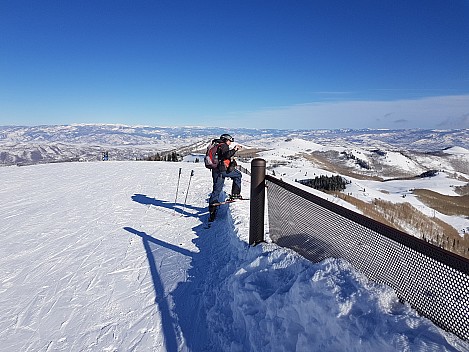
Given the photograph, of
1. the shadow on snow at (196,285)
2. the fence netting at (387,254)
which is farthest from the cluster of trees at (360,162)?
the fence netting at (387,254)

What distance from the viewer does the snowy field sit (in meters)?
2.96

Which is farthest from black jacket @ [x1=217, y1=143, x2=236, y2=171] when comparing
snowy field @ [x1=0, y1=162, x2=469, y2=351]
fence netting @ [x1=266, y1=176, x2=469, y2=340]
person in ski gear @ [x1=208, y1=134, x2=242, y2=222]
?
fence netting @ [x1=266, y1=176, x2=469, y2=340]

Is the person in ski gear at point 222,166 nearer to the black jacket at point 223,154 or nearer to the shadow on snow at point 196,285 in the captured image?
the black jacket at point 223,154

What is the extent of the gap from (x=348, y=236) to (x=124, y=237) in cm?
621

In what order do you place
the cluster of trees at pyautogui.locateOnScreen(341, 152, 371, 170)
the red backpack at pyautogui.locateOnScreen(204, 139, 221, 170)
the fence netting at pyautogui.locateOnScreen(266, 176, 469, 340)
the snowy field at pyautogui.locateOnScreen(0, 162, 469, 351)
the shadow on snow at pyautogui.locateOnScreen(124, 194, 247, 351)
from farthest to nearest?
the cluster of trees at pyautogui.locateOnScreen(341, 152, 371, 170) < the red backpack at pyautogui.locateOnScreen(204, 139, 221, 170) < the shadow on snow at pyautogui.locateOnScreen(124, 194, 247, 351) < the snowy field at pyautogui.locateOnScreen(0, 162, 469, 351) < the fence netting at pyautogui.locateOnScreen(266, 176, 469, 340)

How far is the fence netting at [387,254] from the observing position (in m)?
2.43

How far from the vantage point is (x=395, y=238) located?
9.24 ft

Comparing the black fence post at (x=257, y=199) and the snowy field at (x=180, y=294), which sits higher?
the black fence post at (x=257, y=199)

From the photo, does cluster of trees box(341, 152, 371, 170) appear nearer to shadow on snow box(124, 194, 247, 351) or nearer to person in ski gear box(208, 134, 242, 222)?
person in ski gear box(208, 134, 242, 222)

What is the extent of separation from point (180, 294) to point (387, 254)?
11.3 feet

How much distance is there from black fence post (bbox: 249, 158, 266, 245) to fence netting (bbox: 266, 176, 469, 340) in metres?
0.58

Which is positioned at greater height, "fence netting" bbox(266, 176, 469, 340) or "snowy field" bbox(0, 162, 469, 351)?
"fence netting" bbox(266, 176, 469, 340)

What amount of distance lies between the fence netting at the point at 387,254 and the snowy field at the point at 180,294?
14cm

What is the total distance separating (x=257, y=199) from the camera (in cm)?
554
